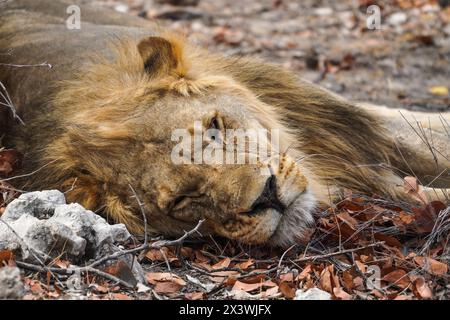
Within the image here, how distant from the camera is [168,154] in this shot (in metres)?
4.75

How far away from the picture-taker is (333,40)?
35.1 feet

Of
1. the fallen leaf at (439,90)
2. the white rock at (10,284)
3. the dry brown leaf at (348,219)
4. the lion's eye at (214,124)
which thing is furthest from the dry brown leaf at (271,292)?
the fallen leaf at (439,90)

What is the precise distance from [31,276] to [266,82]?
2375 mm

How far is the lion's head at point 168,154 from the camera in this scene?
458cm

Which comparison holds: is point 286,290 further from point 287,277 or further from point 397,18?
point 397,18

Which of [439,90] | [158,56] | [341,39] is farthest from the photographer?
[341,39]

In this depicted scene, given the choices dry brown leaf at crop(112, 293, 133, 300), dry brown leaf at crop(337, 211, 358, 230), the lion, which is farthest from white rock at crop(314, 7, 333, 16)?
dry brown leaf at crop(112, 293, 133, 300)

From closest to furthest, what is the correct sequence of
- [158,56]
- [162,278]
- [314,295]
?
[314,295] < [162,278] < [158,56]

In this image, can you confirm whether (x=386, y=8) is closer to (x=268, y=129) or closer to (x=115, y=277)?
(x=268, y=129)

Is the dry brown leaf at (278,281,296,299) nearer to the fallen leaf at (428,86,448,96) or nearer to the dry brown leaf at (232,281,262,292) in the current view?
the dry brown leaf at (232,281,262,292)

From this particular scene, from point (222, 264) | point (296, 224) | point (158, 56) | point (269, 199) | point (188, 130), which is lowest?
point (222, 264)

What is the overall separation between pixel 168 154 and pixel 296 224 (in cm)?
82

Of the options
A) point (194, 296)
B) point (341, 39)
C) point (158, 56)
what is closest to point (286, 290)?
point (194, 296)
